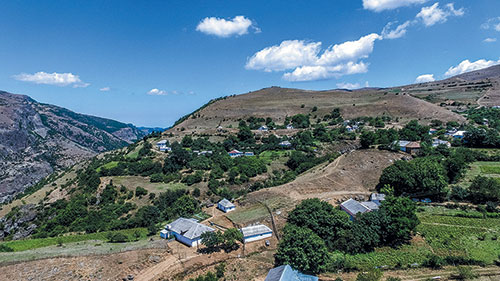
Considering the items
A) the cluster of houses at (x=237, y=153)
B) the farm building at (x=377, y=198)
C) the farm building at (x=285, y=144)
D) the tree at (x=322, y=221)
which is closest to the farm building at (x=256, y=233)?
the tree at (x=322, y=221)

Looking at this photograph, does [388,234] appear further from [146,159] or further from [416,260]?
[146,159]

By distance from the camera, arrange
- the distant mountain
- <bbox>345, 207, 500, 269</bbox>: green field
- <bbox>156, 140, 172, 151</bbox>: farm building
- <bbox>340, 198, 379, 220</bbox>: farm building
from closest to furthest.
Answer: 1. <bbox>345, 207, 500, 269</bbox>: green field
2. <bbox>340, 198, 379, 220</bbox>: farm building
3. <bbox>156, 140, 172, 151</bbox>: farm building
4. the distant mountain

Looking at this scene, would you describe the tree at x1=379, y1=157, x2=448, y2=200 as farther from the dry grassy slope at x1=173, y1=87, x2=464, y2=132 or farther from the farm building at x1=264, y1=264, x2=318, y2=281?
the dry grassy slope at x1=173, y1=87, x2=464, y2=132

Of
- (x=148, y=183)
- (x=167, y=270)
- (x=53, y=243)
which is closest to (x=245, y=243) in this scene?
(x=167, y=270)

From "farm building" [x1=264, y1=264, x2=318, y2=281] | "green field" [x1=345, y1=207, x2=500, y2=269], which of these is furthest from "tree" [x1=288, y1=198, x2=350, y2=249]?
"farm building" [x1=264, y1=264, x2=318, y2=281]

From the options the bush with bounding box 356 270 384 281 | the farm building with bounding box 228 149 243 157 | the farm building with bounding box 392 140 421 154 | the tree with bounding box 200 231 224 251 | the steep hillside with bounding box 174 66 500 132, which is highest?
the steep hillside with bounding box 174 66 500 132

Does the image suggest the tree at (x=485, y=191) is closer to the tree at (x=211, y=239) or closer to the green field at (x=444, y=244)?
the green field at (x=444, y=244)
